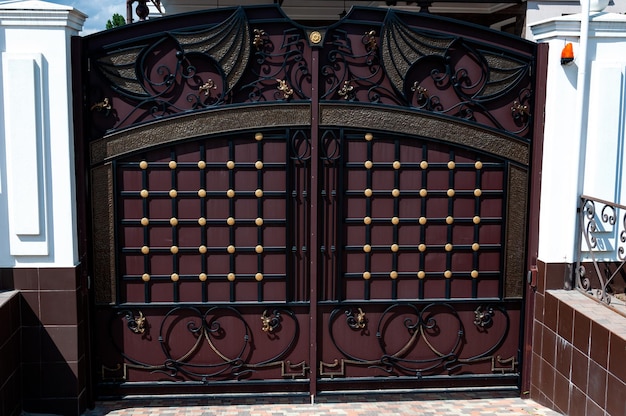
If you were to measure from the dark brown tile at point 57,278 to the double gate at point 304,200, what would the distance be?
9.5 inches

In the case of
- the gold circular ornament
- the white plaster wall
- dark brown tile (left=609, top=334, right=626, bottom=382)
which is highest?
the gold circular ornament

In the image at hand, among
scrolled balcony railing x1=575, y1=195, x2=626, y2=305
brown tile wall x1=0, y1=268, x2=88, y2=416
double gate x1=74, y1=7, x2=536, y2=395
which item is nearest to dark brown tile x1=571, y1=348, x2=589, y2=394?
scrolled balcony railing x1=575, y1=195, x2=626, y2=305

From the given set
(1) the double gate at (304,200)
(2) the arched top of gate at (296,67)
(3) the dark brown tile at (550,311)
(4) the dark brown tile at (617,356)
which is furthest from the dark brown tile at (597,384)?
(2) the arched top of gate at (296,67)

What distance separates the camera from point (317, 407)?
470cm

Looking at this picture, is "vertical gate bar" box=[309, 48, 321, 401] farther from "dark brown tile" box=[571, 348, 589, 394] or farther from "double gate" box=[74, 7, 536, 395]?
"dark brown tile" box=[571, 348, 589, 394]

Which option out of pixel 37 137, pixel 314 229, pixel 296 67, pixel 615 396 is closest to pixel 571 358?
pixel 615 396

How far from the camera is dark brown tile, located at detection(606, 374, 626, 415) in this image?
3645 millimetres

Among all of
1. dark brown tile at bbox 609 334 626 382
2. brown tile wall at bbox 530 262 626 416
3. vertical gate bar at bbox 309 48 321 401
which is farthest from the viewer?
vertical gate bar at bbox 309 48 321 401

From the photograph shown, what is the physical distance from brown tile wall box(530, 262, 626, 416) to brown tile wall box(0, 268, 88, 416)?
10.6ft

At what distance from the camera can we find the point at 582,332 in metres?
4.11

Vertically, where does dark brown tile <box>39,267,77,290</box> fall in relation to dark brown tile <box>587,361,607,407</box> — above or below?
above

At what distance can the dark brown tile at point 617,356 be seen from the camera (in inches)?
143

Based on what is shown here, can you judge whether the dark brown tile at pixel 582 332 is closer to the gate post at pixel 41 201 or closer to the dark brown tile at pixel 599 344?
the dark brown tile at pixel 599 344

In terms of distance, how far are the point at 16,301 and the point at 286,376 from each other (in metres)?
1.92
